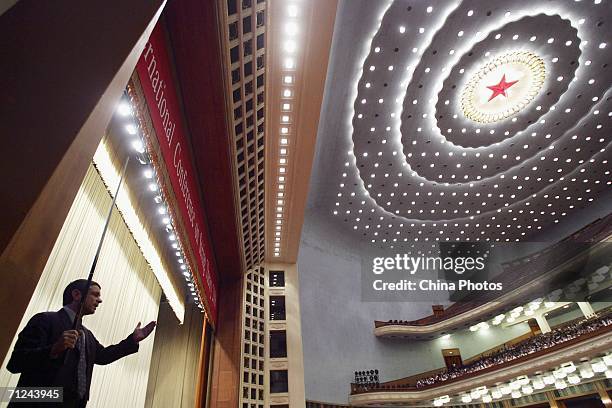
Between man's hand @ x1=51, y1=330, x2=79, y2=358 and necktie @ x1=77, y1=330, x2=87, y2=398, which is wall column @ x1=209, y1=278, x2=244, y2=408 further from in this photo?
man's hand @ x1=51, y1=330, x2=79, y2=358

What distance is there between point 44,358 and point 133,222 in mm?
3283

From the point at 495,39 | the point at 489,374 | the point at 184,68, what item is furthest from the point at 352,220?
the point at 184,68

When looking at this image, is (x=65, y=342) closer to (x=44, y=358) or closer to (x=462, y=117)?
(x=44, y=358)

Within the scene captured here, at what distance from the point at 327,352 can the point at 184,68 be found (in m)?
13.6

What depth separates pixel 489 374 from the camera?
12867 mm

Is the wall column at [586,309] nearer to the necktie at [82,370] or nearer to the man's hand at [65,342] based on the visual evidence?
the necktie at [82,370]

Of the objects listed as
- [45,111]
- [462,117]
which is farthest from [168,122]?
[462,117]

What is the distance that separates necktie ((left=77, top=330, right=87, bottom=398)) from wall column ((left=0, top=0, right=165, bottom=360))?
1.49m

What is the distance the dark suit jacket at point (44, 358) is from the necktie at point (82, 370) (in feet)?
0.08

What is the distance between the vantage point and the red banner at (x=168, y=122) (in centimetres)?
290

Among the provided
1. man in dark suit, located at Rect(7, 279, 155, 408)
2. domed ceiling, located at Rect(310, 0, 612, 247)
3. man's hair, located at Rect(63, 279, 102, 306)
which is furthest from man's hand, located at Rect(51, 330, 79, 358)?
domed ceiling, located at Rect(310, 0, 612, 247)

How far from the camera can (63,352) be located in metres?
1.79

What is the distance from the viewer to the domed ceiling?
9.91m

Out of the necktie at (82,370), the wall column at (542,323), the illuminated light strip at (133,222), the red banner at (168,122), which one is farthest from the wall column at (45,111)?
the wall column at (542,323)
